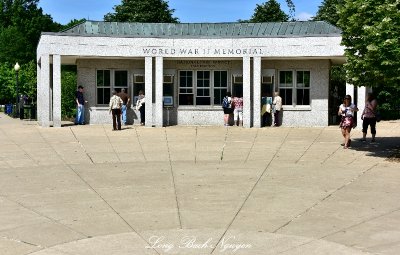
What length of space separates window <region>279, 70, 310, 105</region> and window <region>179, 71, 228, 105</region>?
Result: 2562 mm

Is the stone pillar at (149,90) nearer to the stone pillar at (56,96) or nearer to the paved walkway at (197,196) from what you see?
the stone pillar at (56,96)

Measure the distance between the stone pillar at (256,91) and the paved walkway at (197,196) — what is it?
4308mm

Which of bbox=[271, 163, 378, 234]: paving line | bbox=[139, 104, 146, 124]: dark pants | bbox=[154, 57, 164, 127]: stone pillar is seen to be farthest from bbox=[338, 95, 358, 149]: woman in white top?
bbox=[139, 104, 146, 124]: dark pants

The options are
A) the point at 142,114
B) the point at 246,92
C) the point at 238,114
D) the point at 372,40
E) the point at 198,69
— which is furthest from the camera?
the point at 198,69

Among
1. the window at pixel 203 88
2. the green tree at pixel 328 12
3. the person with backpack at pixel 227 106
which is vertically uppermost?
the green tree at pixel 328 12

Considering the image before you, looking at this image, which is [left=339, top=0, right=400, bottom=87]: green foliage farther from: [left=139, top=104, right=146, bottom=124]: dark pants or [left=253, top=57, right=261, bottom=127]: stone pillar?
[left=139, top=104, right=146, bottom=124]: dark pants

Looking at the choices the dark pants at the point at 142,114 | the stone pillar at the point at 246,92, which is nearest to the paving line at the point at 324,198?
the stone pillar at the point at 246,92

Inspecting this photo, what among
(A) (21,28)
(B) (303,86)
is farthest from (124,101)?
(A) (21,28)

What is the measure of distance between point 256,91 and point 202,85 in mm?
2665

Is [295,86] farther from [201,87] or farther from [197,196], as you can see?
[197,196]

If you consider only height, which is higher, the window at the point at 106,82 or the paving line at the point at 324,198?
the window at the point at 106,82

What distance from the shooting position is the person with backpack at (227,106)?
24.9m

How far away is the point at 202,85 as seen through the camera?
26219mm

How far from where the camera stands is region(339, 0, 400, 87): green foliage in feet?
49.9
